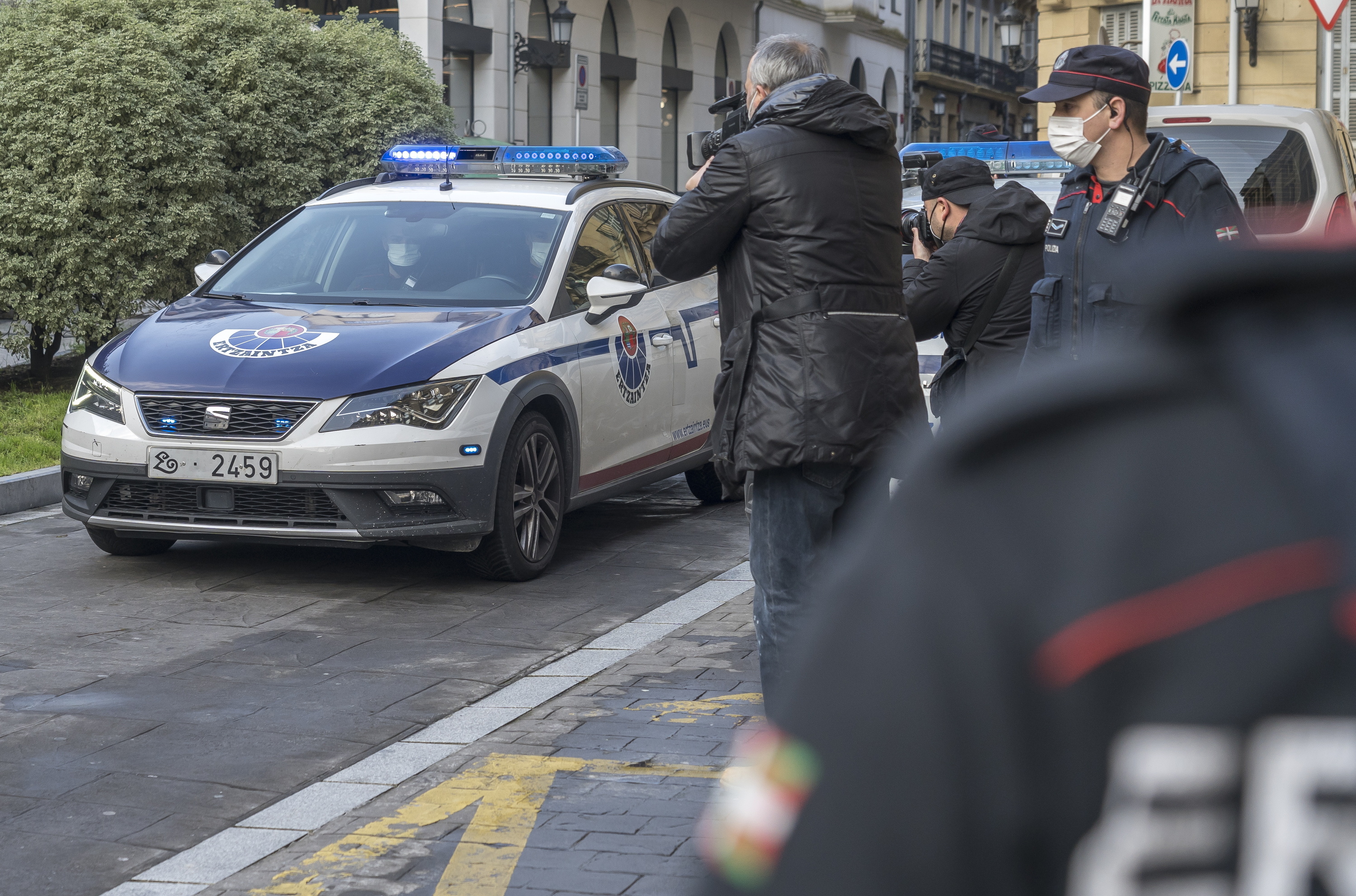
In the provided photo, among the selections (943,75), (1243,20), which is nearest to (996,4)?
(943,75)

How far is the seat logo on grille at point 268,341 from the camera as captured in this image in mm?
6703

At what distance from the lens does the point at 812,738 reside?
69 centimetres

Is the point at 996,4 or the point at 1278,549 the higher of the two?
the point at 996,4

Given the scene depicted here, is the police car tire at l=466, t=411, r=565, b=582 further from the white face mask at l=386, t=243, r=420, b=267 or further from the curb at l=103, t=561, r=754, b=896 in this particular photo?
the white face mask at l=386, t=243, r=420, b=267

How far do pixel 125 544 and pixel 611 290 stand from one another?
96.7 inches

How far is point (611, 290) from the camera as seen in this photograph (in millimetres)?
7305

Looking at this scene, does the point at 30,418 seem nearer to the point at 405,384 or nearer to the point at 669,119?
the point at 405,384

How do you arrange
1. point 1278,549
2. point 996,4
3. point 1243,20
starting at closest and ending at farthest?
point 1278,549, point 1243,20, point 996,4

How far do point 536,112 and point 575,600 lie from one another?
26.1 meters

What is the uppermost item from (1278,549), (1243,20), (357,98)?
(1243,20)

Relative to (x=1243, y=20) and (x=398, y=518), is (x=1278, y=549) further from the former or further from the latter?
(x=1243, y=20)

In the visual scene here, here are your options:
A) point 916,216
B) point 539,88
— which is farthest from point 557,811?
point 539,88

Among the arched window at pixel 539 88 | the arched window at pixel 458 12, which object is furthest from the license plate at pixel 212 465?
the arched window at pixel 539 88

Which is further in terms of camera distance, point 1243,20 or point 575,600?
point 1243,20
